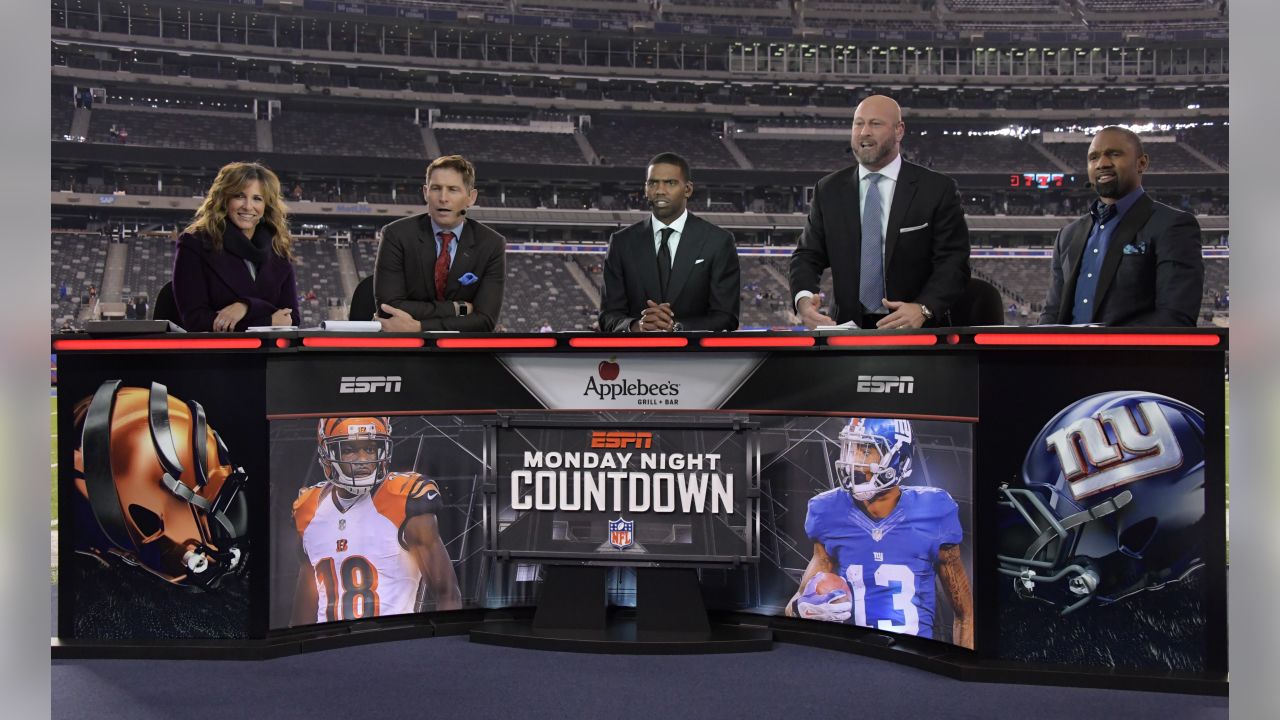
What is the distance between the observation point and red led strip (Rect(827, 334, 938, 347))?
3.40 meters

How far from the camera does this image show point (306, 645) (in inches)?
141

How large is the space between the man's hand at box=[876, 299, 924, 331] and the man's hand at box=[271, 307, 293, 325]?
226cm

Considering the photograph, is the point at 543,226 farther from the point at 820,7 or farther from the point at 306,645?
the point at 306,645

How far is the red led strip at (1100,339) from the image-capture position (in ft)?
10.2

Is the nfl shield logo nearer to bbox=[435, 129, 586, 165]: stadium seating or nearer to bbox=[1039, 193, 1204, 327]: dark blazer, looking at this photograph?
bbox=[1039, 193, 1204, 327]: dark blazer

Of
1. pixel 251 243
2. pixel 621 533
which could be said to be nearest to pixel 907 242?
pixel 621 533

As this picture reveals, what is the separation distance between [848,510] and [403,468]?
5.37 ft

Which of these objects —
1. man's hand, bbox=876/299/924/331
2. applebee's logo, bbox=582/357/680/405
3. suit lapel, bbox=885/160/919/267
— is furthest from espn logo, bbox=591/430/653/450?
suit lapel, bbox=885/160/919/267

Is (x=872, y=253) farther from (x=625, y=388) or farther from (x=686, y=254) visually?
(x=625, y=388)

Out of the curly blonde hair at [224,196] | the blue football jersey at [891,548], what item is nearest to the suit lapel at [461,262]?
the curly blonde hair at [224,196]

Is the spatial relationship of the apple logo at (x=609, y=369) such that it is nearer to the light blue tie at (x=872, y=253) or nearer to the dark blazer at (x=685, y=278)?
the dark blazer at (x=685, y=278)

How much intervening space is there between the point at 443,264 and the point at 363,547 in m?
1.19

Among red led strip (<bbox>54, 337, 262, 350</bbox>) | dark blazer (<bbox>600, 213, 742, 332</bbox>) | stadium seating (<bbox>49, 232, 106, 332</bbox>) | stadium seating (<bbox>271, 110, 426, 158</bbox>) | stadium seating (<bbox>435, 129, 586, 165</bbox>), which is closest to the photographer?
red led strip (<bbox>54, 337, 262, 350</bbox>)
